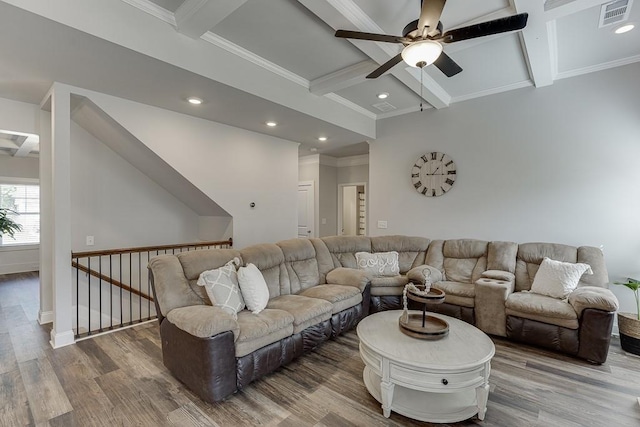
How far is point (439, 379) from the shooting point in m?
1.90

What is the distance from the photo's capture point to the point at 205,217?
517cm

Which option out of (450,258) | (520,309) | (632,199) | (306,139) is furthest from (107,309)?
(632,199)

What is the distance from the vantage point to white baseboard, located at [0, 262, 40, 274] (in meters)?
6.63

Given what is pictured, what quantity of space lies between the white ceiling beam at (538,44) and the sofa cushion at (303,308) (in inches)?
120

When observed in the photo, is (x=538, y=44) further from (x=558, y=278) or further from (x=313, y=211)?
(x=313, y=211)

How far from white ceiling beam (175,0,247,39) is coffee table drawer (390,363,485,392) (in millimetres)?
2862

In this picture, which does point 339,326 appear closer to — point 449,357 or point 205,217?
point 449,357

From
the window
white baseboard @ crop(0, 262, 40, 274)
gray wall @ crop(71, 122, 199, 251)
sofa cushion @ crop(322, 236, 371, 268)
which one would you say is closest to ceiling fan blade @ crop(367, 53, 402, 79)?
sofa cushion @ crop(322, 236, 371, 268)

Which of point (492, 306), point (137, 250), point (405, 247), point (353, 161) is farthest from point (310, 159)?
point (492, 306)

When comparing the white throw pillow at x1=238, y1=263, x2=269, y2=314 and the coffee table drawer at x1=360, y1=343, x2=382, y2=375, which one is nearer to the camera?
the coffee table drawer at x1=360, y1=343, x2=382, y2=375

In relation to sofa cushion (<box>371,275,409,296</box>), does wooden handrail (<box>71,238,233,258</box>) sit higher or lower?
higher

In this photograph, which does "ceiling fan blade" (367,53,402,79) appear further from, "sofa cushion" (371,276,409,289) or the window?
the window

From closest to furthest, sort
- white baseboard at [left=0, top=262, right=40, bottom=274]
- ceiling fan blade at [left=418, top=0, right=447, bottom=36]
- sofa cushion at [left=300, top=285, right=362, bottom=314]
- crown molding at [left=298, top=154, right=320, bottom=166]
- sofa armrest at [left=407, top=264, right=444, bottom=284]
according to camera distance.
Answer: ceiling fan blade at [left=418, top=0, right=447, bottom=36], sofa cushion at [left=300, top=285, right=362, bottom=314], sofa armrest at [left=407, top=264, right=444, bottom=284], white baseboard at [left=0, top=262, right=40, bottom=274], crown molding at [left=298, top=154, right=320, bottom=166]

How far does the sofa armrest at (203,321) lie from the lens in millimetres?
2076
